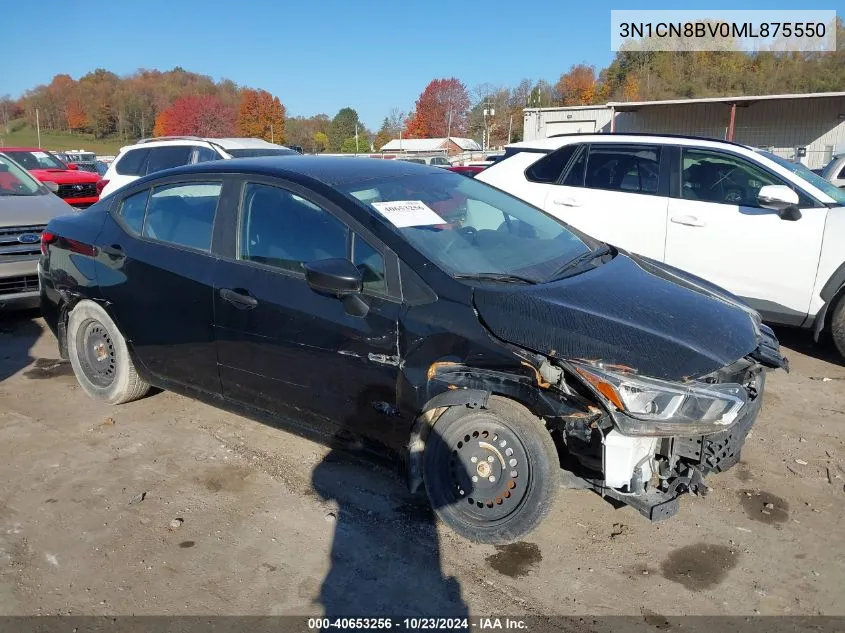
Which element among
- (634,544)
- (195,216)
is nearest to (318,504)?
(634,544)

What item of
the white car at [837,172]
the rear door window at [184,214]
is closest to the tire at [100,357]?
the rear door window at [184,214]

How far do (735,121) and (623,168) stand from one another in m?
31.5

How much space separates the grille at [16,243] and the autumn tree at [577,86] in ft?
248

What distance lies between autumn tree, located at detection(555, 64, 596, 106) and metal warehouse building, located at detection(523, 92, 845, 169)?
138ft

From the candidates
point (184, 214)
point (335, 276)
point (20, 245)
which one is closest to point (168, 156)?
point (20, 245)

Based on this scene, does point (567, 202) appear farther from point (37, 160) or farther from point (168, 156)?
point (37, 160)

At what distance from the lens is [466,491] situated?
3078 millimetres

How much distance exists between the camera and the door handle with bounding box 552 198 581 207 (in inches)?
254

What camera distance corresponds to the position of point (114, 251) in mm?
4332

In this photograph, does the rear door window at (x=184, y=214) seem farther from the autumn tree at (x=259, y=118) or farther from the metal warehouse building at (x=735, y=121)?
the autumn tree at (x=259, y=118)

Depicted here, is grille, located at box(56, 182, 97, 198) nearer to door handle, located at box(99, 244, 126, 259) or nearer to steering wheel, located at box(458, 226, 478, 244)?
door handle, located at box(99, 244, 126, 259)

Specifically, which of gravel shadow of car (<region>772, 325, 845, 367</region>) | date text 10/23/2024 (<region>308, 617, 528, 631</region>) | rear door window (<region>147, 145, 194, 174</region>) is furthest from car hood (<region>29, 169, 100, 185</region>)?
date text 10/23/2024 (<region>308, 617, 528, 631</region>)

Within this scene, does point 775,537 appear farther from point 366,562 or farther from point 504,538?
point 366,562

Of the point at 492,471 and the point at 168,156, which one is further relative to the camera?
the point at 168,156
